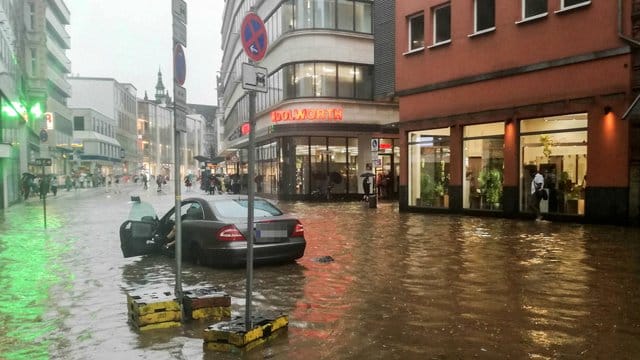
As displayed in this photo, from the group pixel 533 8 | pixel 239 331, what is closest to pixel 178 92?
pixel 239 331

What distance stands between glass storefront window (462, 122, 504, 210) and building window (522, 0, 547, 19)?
3.81m

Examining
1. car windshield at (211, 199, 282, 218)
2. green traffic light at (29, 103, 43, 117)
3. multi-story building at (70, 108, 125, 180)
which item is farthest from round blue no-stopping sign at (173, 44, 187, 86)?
multi-story building at (70, 108, 125, 180)

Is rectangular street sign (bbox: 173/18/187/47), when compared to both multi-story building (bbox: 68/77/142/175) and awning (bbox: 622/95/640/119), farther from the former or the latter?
multi-story building (bbox: 68/77/142/175)

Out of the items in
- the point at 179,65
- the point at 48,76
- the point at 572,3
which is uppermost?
the point at 48,76

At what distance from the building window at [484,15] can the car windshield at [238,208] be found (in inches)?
511

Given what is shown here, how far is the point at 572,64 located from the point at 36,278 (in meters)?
15.8

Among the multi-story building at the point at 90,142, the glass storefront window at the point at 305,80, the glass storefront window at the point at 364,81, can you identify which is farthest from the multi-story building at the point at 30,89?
the glass storefront window at the point at 364,81

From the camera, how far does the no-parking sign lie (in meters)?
A: 6.01

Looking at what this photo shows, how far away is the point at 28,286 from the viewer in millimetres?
8883

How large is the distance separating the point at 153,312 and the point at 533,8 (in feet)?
55.2

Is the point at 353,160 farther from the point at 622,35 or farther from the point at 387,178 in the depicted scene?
the point at 622,35

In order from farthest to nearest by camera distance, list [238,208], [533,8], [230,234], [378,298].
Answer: [533,8], [238,208], [230,234], [378,298]

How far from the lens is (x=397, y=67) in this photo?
2450cm

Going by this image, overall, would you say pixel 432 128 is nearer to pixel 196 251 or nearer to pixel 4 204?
pixel 196 251
